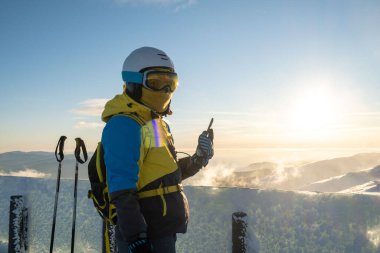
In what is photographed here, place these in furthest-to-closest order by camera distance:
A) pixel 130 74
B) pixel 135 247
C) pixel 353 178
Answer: pixel 353 178
pixel 130 74
pixel 135 247

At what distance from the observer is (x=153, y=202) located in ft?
9.02

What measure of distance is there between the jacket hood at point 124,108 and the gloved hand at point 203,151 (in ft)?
3.00

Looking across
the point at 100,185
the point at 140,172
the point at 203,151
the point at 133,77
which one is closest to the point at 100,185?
the point at 100,185

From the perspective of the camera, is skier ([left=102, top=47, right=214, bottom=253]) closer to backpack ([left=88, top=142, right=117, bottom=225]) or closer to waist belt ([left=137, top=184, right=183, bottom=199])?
waist belt ([left=137, top=184, right=183, bottom=199])

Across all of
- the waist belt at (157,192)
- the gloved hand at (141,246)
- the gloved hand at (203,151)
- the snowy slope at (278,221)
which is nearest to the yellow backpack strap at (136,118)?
the waist belt at (157,192)

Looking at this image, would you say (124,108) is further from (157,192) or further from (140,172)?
(157,192)

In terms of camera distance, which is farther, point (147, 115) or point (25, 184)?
point (25, 184)

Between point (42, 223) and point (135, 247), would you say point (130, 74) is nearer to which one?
point (135, 247)

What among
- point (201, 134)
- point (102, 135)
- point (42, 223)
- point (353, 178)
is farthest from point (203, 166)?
point (353, 178)

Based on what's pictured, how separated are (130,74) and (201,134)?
0.99 metres

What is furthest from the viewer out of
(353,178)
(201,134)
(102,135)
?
(353,178)

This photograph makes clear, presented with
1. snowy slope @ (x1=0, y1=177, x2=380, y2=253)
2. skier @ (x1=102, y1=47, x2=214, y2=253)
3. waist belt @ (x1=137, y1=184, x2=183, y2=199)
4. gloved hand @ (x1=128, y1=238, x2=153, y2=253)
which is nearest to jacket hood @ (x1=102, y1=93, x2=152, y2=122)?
skier @ (x1=102, y1=47, x2=214, y2=253)

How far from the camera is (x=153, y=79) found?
9.85 ft

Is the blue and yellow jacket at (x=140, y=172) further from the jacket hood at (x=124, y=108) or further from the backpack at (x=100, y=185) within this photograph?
the backpack at (x=100, y=185)
